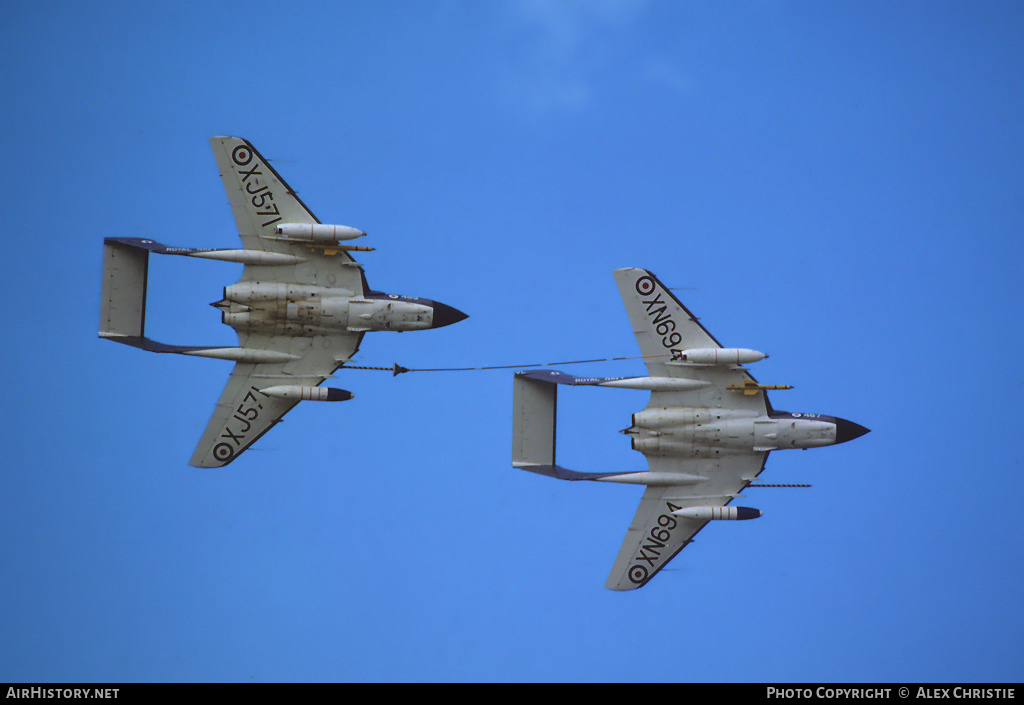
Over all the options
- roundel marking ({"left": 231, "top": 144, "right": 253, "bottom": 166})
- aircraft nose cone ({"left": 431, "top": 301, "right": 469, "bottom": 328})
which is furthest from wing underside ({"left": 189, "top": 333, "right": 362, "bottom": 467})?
roundel marking ({"left": 231, "top": 144, "right": 253, "bottom": 166})

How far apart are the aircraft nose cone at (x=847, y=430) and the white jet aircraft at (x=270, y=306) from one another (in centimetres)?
1241

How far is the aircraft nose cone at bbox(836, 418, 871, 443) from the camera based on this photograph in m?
41.0

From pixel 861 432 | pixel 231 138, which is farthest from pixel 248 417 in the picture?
pixel 861 432

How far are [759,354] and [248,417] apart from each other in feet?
52.0

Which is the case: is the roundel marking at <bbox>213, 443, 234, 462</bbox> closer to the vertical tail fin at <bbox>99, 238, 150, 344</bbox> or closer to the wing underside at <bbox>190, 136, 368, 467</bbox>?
the wing underside at <bbox>190, 136, 368, 467</bbox>

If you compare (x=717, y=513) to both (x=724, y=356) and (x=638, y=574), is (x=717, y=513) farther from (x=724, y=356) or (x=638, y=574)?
(x=724, y=356)

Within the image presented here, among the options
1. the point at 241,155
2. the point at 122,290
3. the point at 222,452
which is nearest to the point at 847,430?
the point at 222,452

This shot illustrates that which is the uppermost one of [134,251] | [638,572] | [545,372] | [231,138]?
[231,138]

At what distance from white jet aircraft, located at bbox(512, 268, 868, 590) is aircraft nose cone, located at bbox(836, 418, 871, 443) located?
0.03 m

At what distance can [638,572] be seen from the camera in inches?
1623

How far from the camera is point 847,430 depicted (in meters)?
41.2

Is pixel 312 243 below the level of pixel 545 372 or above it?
above

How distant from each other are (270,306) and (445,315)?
5337 mm

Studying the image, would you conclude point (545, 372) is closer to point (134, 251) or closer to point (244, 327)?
point (244, 327)
